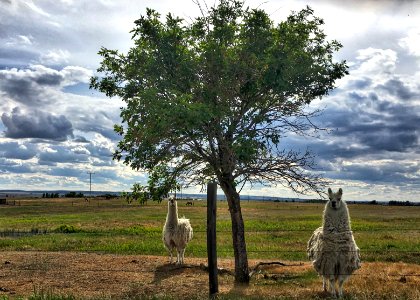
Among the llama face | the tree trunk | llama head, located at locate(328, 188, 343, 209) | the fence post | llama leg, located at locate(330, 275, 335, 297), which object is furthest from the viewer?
the llama face

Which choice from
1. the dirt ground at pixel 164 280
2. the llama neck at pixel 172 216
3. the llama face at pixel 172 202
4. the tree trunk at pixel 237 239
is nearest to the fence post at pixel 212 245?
the dirt ground at pixel 164 280

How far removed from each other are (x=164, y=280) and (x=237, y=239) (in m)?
2.82

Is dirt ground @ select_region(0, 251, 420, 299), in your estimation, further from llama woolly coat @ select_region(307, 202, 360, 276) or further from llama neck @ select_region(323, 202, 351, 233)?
llama neck @ select_region(323, 202, 351, 233)

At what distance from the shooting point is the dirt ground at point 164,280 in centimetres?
1382

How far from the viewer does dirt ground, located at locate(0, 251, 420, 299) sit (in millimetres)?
13820

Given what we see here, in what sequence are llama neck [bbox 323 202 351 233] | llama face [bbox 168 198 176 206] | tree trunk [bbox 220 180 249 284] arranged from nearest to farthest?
1. llama neck [bbox 323 202 351 233]
2. tree trunk [bbox 220 180 249 284]
3. llama face [bbox 168 198 176 206]

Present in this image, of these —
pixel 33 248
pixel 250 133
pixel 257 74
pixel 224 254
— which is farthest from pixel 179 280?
pixel 33 248

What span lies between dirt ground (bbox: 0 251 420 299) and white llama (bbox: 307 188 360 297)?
0.59m

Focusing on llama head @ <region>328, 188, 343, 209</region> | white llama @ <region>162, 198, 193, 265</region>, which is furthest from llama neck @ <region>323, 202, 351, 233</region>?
white llama @ <region>162, 198, 193, 265</region>

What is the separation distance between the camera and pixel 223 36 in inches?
648

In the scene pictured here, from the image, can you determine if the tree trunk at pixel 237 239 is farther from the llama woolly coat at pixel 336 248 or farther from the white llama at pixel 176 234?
the white llama at pixel 176 234

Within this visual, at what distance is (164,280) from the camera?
1689 cm

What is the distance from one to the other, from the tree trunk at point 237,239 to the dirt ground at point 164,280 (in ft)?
1.43

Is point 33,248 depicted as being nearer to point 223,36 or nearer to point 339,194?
point 223,36
